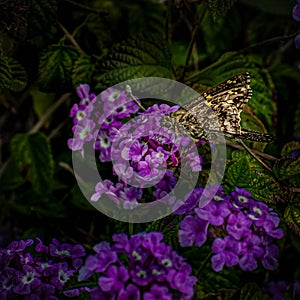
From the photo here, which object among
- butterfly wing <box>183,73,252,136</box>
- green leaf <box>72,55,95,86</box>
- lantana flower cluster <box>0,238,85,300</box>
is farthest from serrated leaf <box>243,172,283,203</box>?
green leaf <box>72,55,95,86</box>

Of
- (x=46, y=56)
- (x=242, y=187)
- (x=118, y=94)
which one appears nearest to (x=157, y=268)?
(x=242, y=187)

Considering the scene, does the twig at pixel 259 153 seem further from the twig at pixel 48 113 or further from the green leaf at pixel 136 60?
the twig at pixel 48 113

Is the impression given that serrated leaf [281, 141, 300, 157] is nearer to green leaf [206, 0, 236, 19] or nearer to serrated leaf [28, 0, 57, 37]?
green leaf [206, 0, 236, 19]

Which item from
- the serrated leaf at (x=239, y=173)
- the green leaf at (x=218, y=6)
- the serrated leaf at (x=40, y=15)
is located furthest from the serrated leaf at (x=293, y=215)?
the serrated leaf at (x=40, y=15)

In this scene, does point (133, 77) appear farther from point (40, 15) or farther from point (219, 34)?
point (219, 34)

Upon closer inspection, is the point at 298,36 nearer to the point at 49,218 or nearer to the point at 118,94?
the point at 118,94

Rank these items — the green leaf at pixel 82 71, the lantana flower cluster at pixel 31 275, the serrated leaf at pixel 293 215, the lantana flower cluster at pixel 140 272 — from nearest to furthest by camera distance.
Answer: the lantana flower cluster at pixel 140 272
the lantana flower cluster at pixel 31 275
the serrated leaf at pixel 293 215
the green leaf at pixel 82 71

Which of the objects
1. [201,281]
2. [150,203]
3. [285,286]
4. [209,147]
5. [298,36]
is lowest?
[285,286]
